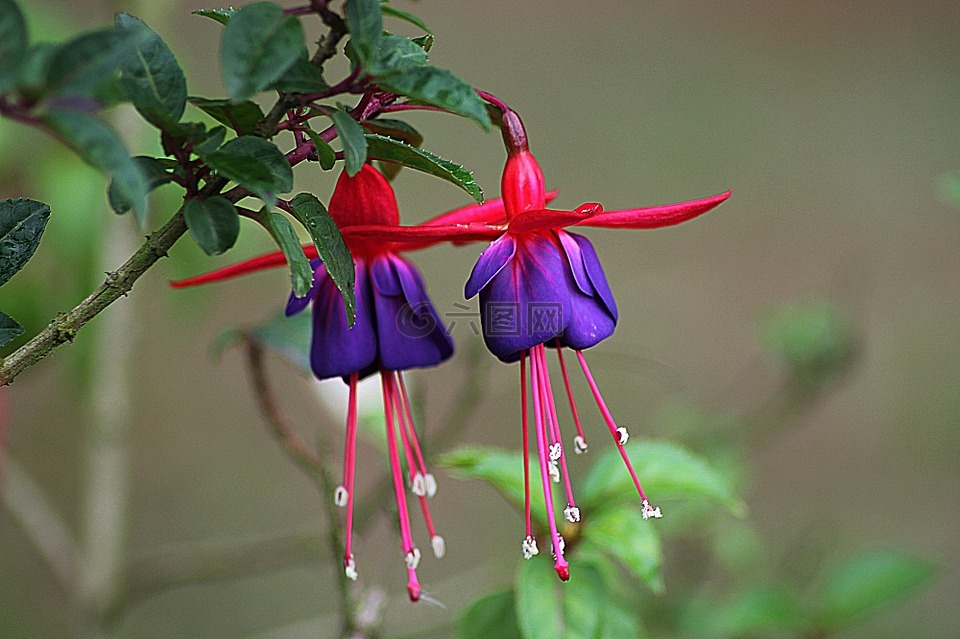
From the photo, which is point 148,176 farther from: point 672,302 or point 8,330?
point 672,302

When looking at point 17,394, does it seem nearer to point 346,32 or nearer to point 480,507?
point 480,507

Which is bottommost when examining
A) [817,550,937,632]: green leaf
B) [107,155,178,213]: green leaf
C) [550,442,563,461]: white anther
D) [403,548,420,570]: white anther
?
Result: [817,550,937,632]: green leaf

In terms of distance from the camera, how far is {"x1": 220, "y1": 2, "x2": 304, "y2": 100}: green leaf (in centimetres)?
30

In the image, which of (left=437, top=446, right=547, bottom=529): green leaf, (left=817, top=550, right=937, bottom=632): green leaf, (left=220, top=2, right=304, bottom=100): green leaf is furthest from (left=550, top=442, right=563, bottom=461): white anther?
(left=817, top=550, right=937, bottom=632): green leaf

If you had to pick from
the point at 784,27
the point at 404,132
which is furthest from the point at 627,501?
the point at 784,27

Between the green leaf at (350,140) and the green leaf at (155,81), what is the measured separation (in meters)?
0.06

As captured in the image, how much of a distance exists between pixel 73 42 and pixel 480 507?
1.56 meters

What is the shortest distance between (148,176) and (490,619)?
36cm

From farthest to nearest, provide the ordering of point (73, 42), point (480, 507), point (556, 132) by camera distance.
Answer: point (556, 132) < point (480, 507) < point (73, 42)

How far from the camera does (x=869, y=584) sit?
2.64 ft

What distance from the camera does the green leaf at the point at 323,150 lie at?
37 centimetres

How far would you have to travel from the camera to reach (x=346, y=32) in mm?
343

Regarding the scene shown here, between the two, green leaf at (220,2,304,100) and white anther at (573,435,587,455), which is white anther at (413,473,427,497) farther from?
green leaf at (220,2,304,100)

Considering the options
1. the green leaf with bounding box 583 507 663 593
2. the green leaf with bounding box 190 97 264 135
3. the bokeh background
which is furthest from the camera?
the bokeh background
